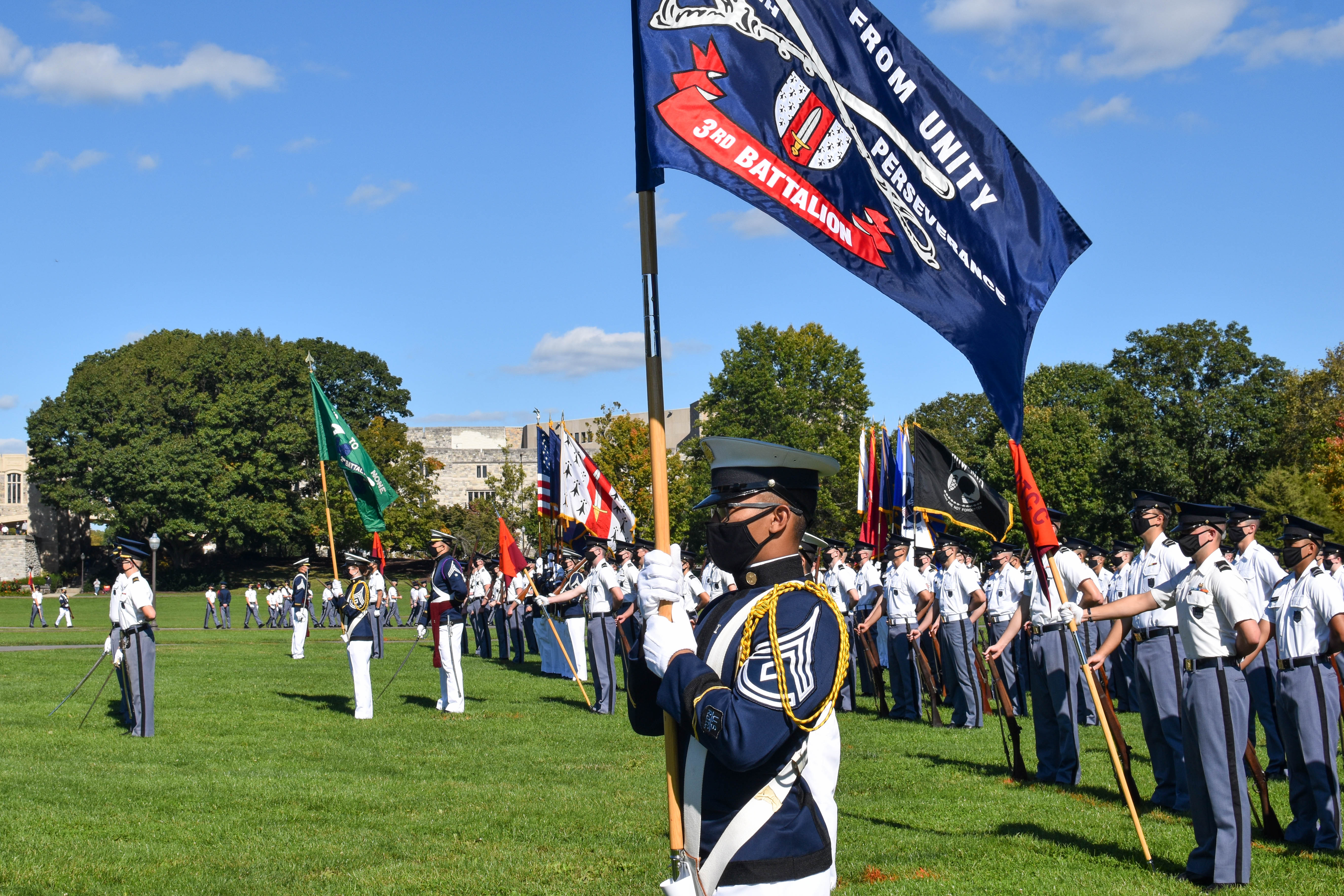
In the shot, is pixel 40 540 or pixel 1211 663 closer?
pixel 1211 663

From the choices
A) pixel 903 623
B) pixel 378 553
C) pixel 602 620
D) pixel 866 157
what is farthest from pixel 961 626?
pixel 378 553

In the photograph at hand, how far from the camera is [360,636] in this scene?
15.9 metres

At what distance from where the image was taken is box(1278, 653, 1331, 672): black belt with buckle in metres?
8.98

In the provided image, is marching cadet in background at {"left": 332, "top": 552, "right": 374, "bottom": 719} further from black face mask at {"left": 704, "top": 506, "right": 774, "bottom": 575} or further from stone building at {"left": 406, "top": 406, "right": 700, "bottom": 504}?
stone building at {"left": 406, "top": 406, "right": 700, "bottom": 504}

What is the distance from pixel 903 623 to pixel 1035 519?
31.4 ft

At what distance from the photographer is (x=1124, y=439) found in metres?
60.9

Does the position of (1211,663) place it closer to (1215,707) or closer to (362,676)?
(1215,707)

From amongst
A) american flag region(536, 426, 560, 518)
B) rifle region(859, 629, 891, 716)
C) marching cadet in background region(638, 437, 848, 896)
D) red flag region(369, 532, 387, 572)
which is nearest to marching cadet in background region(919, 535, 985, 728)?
rifle region(859, 629, 891, 716)

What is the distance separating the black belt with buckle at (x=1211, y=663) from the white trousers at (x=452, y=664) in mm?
10753

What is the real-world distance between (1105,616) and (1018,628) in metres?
4.11

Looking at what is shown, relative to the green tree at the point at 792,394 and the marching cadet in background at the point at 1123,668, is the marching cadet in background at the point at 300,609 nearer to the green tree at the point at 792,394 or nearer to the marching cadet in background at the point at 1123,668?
the marching cadet in background at the point at 1123,668

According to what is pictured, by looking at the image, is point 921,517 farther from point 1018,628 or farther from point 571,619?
point 1018,628

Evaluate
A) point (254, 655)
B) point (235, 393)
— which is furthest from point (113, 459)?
point (254, 655)

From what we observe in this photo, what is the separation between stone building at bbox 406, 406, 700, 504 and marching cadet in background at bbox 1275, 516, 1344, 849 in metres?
102
